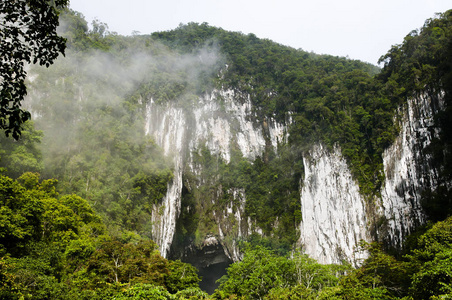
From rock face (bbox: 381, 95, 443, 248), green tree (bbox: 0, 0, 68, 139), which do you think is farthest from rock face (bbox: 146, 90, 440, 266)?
green tree (bbox: 0, 0, 68, 139)

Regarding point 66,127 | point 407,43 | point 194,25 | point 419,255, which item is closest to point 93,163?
point 66,127

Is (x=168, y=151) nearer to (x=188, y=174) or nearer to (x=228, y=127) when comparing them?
(x=188, y=174)

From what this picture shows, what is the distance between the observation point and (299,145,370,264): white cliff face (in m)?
22.4

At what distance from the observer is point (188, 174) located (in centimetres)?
3316

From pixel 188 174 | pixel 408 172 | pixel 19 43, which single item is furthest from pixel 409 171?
pixel 19 43

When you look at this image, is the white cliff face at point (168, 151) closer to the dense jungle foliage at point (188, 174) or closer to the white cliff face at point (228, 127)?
the dense jungle foliage at point (188, 174)

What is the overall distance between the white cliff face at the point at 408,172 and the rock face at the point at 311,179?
0.06 meters

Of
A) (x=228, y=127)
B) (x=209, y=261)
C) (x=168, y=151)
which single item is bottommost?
(x=209, y=261)

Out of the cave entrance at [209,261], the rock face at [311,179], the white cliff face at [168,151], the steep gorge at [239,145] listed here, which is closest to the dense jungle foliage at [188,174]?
the steep gorge at [239,145]

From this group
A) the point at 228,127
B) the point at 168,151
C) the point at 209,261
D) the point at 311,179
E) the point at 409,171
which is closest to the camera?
the point at 409,171

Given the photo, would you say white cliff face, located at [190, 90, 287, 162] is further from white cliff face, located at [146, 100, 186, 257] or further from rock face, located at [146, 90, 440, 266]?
white cliff face, located at [146, 100, 186, 257]

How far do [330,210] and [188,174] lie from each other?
1503 cm

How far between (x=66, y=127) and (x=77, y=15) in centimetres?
1887

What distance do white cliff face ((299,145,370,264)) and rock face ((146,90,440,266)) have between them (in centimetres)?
7
